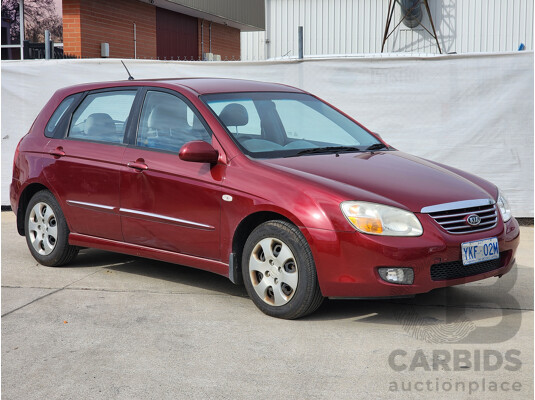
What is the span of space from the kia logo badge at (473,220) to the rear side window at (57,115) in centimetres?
373

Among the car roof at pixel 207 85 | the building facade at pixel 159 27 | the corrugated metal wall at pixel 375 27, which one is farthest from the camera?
the corrugated metal wall at pixel 375 27

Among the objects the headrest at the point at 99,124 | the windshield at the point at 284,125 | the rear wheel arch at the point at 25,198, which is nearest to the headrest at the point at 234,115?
the windshield at the point at 284,125

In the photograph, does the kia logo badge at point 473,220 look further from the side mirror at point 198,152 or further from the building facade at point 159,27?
the building facade at point 159,27

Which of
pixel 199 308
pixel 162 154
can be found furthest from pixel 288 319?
pixel 162 154

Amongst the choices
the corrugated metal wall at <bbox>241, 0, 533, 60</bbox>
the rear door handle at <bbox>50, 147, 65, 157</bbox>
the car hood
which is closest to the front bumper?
the car hood

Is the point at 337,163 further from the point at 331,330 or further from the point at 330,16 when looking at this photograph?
the point at 330,16

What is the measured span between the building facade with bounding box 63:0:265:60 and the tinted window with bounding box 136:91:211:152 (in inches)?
383

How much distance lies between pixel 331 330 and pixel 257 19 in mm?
22663

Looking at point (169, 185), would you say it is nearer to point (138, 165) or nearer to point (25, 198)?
point (138, 165)

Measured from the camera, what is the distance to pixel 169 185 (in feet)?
20.0

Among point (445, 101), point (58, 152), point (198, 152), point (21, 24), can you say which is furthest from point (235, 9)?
point (198, 152)

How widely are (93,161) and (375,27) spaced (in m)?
23.5

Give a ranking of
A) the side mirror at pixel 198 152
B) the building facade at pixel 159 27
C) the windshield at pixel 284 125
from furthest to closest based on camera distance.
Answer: the building facade at pixel 159 27 < the windshield at pixel 284 125 < the side mirror at pixel 198 152

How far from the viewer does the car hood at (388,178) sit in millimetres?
5297
